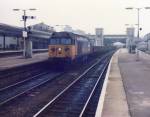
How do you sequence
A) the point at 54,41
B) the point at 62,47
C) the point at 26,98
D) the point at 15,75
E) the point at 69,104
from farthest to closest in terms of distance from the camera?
the point at 54,41 → the point at 62,47 → the point at 15,75 → the point at 26,98 → the point at 69,104

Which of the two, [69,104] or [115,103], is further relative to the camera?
[69,104]

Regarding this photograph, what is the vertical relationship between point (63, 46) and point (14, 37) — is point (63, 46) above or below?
below

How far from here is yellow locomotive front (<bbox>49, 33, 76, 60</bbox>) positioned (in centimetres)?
3422

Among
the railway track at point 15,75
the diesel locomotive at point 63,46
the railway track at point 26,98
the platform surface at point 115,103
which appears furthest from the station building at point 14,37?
the platform surface at point 115,103

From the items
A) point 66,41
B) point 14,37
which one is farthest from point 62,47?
point 14,37

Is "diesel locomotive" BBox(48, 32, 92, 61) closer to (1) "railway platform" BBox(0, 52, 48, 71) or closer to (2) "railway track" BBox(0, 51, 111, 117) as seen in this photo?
(1) "railway platform" BBox(0, 52, 48, 71)

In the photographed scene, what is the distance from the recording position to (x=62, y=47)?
34.6 meters

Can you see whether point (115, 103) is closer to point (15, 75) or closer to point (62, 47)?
point (15, 75)

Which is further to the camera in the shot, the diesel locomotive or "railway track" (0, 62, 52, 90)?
the diesel locomotive

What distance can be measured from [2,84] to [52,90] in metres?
4.01

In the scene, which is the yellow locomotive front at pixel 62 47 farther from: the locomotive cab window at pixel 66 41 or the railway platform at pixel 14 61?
the railway platform at pixel 14 61

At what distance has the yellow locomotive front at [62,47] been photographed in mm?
34219

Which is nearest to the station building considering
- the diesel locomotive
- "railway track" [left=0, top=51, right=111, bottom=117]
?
the diesel locomotive

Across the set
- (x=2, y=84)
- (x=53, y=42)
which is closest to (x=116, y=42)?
(x=53, y=42)
